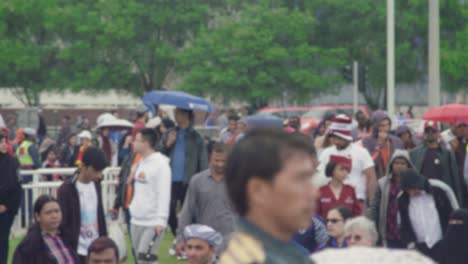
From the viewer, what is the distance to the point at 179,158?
46.0 ft

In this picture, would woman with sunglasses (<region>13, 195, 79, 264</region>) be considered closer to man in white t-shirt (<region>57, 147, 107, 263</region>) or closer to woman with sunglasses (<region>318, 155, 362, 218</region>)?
man in white t-shirt (<region>57, 147, 107, 263</region>)

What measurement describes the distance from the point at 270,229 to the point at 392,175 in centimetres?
905

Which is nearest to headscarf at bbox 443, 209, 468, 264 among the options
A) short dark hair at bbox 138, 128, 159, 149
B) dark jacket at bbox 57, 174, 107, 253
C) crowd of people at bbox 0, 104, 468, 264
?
crowd of people at bbox 0, 104, 468, 264

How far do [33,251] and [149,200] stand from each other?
2303 mm

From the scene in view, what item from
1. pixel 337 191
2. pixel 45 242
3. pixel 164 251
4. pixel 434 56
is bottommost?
pixel 164 251

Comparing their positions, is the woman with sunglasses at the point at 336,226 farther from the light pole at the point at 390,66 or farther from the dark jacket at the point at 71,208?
the light pole at the point at 390,66

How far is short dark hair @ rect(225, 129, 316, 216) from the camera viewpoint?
3180 millimetres

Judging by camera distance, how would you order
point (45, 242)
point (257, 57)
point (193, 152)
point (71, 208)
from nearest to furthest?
point (45, 242) → point (71, 208) → point (193, 152) → point (257, 57)

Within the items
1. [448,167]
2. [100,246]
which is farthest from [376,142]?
[100,246]

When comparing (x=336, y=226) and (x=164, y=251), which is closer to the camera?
(x=336, y=226)

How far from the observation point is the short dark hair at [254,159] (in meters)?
3.18

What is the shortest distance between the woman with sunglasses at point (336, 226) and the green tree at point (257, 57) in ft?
113

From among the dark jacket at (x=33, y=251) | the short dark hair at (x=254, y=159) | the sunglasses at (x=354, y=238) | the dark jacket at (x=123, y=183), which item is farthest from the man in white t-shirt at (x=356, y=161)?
the short dark hair at (x=254, y=159)

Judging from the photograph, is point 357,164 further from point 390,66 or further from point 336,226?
point 390,66
